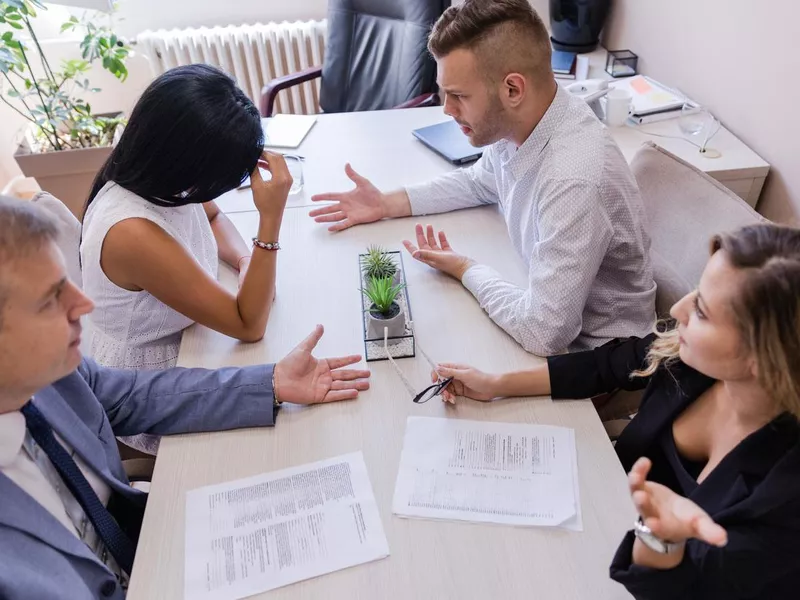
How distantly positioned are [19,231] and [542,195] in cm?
94

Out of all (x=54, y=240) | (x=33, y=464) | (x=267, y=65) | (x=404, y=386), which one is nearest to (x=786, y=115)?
(x=404, y=386)

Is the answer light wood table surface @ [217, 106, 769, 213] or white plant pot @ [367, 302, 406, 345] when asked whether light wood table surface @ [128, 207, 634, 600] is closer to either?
white plant pot @ [367, 302, 406, 345]

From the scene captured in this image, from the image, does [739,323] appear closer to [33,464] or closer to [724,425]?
[724,425]

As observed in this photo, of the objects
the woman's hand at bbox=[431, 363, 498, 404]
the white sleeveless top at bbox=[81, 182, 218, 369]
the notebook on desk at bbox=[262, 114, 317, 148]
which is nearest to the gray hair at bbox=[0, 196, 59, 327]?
the white sleeveless top at bbox=[81, 182, 218, 369]

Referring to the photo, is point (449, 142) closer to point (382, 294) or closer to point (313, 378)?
→ point (382, 294)

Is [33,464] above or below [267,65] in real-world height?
above

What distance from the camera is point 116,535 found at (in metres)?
1.00

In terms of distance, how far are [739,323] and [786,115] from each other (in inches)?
52.0

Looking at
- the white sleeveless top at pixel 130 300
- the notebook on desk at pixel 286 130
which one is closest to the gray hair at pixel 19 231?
the white sleeveless top at pixel 130 300

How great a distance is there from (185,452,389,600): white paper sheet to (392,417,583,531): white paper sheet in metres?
0.08

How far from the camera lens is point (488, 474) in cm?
100

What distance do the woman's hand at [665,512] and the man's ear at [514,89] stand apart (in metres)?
0.88

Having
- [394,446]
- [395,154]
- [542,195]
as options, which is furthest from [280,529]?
[395,154]

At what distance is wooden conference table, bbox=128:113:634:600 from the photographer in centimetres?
86
